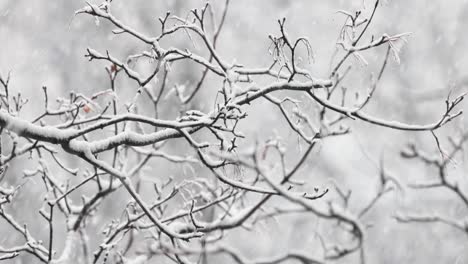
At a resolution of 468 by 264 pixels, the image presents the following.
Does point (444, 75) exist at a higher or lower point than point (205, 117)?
higher

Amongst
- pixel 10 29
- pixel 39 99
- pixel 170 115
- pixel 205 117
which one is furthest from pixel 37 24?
pixel 205 117

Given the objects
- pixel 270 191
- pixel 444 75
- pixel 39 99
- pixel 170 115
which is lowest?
pixel 270 191

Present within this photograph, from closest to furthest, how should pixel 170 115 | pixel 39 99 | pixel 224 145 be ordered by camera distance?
pixel 224 145, pixel 170 115, pixel 39 99

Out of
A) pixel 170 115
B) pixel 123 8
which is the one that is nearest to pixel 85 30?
pixel 123 8


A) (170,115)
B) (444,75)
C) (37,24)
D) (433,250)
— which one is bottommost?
(433,250)

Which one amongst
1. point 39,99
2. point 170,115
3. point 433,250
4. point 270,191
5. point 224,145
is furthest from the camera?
point 433,250

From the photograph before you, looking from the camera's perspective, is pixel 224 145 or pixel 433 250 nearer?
pixel 224 145

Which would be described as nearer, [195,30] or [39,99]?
[195,30]

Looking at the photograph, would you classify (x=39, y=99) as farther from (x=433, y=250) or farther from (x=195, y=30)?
(x=433, y=250)

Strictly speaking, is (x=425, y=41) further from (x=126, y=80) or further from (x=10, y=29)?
(x=10, y=29)
